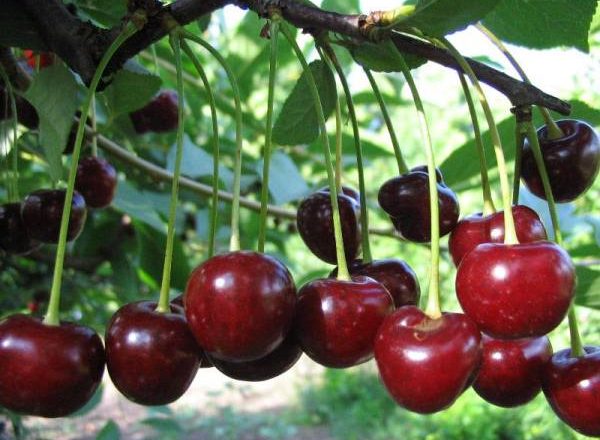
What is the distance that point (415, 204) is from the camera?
950 millimetres

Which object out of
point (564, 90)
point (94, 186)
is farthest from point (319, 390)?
point (94, 186)

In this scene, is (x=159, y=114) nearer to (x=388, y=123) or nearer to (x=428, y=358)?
(x=388, y=123)

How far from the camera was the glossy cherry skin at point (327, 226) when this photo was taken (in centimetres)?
97

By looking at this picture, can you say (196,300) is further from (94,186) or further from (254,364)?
(94,186)

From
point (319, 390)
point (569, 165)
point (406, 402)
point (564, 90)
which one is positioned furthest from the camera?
point (319, 390)

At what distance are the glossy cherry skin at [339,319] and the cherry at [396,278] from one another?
0.10m

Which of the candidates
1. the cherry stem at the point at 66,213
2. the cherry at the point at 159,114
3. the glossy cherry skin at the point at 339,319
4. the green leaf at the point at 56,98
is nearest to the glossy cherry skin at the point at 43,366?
the cherry stem at the point at 66,213

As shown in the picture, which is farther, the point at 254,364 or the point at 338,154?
the point at 338,154

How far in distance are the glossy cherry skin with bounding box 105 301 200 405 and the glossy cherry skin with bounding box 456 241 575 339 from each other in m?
0.32

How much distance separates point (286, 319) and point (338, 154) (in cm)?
39

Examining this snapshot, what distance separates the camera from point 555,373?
84 cm

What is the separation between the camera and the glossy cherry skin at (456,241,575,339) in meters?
0.69

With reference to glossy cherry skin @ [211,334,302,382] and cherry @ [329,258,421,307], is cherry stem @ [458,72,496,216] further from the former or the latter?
glossy cherry skin @ [211,334,302,382]

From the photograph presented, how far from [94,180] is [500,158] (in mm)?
807
